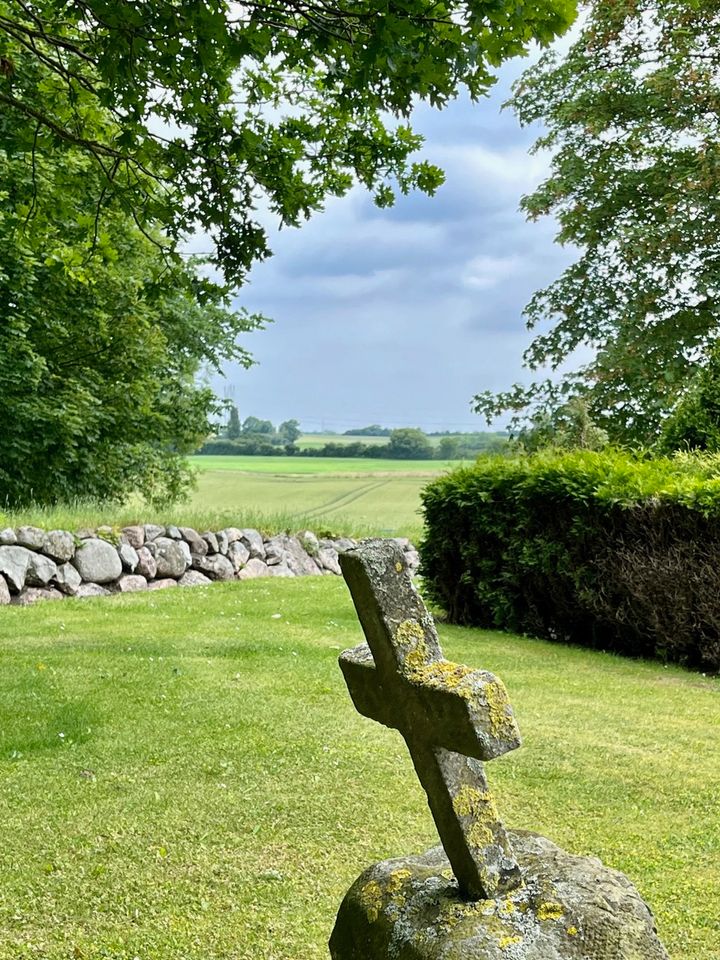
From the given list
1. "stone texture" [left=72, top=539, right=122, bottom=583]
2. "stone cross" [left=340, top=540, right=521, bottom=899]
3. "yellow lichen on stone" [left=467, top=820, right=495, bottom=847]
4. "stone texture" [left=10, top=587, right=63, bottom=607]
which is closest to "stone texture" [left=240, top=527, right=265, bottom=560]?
"stone texture" [left=72, top=539, right=122, bottom=583]

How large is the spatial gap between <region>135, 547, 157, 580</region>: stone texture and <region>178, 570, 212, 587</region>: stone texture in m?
0.57

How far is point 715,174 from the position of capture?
1552 centimetres

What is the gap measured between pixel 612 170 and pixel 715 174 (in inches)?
127

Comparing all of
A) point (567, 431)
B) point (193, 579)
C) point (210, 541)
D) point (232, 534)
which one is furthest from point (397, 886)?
point (567, 431)

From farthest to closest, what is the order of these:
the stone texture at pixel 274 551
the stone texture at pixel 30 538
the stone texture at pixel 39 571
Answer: the stone texture at pixel 274 551, the stone texture at pixel 30 538, the stone texture at pixel 39 571

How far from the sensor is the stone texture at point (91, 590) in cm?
1271

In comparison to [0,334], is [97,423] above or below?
below

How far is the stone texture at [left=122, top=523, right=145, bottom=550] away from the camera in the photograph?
13.9 metres

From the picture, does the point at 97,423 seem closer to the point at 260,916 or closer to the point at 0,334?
the point at 0,334

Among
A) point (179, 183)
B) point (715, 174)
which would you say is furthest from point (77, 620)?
point (715, 174)

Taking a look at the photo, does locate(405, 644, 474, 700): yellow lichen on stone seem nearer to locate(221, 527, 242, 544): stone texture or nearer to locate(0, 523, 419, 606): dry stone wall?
locate(0, 523, 419, 606): dry stone wall

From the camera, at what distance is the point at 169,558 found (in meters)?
14.2

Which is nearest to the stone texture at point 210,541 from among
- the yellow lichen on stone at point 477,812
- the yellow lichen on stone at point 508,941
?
the yellow lichen on stone at point 477,812

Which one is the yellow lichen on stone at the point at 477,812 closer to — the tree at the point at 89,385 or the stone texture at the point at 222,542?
the stone texture at the point at 222,542
